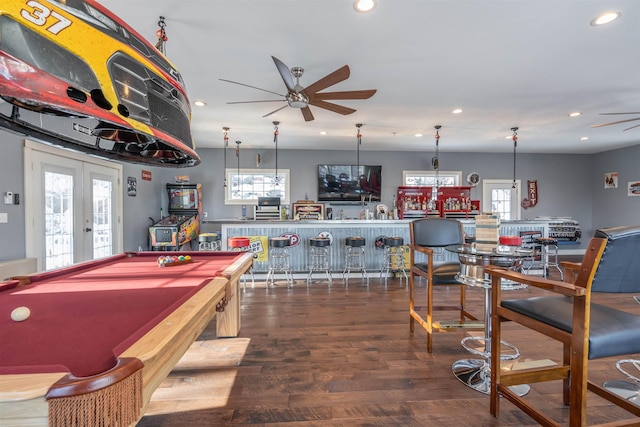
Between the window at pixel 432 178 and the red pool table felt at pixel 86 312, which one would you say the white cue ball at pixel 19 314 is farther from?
the window at pixel 432 178

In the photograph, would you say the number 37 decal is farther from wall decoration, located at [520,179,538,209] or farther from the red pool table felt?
wall decoration, located at [520,179,538,209]

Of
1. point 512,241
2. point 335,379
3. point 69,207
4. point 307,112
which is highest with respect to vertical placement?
point 307,112

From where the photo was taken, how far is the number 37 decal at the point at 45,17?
964 millimetres

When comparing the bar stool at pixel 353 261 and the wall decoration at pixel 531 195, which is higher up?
the wall decoration at pixel 531 195

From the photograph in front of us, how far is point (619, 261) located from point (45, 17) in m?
2.62

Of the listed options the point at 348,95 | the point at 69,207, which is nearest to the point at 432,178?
the point at 348,95

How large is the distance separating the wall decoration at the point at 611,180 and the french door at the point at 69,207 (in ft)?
39.2

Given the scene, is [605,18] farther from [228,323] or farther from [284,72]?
[228,323]

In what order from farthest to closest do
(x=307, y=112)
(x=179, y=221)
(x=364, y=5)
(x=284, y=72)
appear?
(x=179, y=221)
(x=307, y=112)
(x=284, y=72)
(x=364, y=5)

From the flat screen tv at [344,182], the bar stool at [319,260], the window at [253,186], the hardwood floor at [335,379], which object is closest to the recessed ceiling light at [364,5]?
the hardwood floor at [335,379]

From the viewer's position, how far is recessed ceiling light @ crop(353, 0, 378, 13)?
2203mm

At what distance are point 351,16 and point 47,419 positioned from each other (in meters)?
2.91

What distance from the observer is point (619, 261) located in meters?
1.35

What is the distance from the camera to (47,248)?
158 inches
